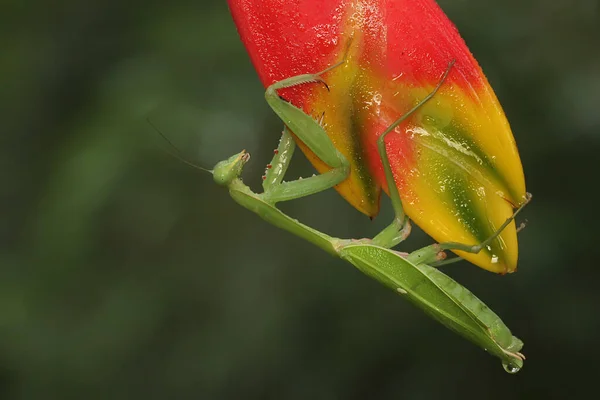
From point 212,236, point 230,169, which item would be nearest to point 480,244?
point 230,169

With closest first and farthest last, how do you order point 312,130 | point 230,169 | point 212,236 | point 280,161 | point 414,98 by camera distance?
point 414,98 → point 312,130 → point 280,161 → point 230,169 → point 212,236

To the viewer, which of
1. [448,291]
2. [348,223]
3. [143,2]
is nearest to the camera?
[448,291]

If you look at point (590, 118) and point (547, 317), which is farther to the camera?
point (547, 317)

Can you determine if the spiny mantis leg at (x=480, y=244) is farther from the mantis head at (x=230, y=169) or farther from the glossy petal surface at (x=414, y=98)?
the mantis head at (x=230, y=169)

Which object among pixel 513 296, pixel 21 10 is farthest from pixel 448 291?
pixel 21 10

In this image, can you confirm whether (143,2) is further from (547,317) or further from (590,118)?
(547,317)

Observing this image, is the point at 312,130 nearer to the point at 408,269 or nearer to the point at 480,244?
the point at 480,244

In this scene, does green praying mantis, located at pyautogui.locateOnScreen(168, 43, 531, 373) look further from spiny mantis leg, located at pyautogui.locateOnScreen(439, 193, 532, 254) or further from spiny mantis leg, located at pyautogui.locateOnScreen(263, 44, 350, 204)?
spiny mantis leg, located at pyautogui.locateOnScreen(439, 193, 532, 254)
